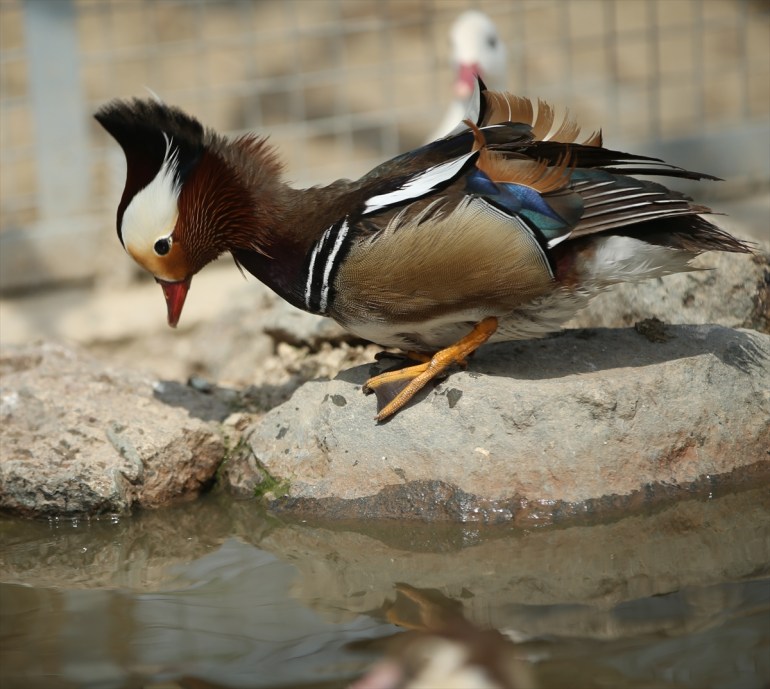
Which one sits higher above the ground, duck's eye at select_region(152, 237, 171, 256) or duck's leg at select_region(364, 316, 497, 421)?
duck's eye at select_region(152, 237, 171, 256)

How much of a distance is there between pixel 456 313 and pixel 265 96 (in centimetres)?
503

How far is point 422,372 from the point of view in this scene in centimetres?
421

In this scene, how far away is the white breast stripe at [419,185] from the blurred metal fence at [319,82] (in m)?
1.40

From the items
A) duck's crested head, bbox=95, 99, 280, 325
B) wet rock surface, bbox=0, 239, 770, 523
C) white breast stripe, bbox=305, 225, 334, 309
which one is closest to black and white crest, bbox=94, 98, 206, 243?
duck's crested head, bbox=95, 99, 280, 325

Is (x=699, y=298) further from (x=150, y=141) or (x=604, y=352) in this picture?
(x=150, y=141)

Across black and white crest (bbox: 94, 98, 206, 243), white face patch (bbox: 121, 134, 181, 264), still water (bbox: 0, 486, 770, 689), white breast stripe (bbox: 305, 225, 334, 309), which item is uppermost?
black and white crest (bbox: 94, 98, 206, 243)

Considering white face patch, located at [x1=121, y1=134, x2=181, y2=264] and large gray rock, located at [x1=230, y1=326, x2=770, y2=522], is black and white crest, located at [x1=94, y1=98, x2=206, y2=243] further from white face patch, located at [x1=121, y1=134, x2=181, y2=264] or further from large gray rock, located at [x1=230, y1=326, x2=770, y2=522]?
large gray rock, located at [x1=230, y1=326, x2=770, y2=522]

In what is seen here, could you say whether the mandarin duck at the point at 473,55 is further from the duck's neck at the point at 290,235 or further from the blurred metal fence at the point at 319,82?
the duck's neck at the point at 290,235

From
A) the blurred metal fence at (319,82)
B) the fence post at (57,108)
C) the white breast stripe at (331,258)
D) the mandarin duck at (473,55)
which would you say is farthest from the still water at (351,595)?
the mandarin duck at (473,55)

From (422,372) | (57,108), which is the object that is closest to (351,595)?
(422,372)

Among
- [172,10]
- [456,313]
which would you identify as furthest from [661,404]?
[172,10]

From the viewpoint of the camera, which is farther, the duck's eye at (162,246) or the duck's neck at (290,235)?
the duck's eye at (162,246)

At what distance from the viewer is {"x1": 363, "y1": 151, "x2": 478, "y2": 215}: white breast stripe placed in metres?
4.08

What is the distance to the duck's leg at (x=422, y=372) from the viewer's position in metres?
4.18
